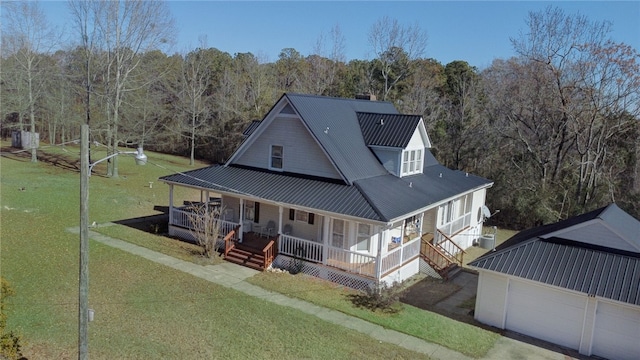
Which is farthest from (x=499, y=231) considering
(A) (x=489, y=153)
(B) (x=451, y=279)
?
(B) (x=451, y=279)

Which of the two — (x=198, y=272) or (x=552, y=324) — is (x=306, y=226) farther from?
(x=552, y=324)

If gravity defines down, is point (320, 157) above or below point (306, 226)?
above

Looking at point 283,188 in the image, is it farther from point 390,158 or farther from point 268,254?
point 390,158

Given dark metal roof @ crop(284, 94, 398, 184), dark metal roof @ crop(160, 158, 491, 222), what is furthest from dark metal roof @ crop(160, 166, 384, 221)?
dark metal roof @ crop(284, 94, 398, 184)

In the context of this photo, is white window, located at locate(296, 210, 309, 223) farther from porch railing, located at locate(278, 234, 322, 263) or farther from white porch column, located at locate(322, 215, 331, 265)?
white porch column, located at locate(322, 215, 331, 265)

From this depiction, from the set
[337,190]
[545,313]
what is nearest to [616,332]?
[545,313]
